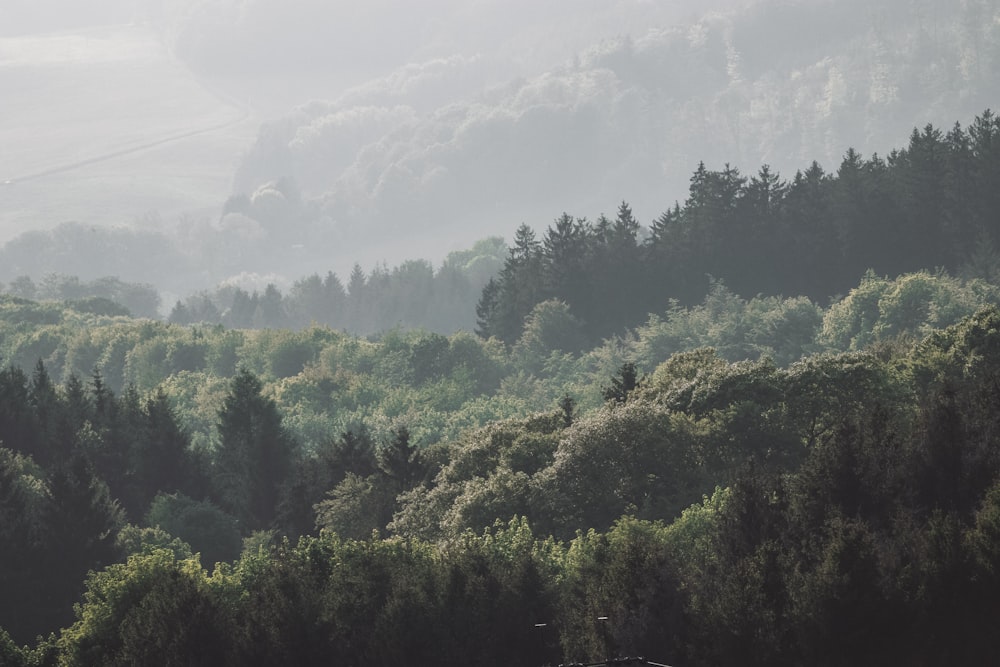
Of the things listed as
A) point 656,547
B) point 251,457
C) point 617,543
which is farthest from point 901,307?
point 656,547

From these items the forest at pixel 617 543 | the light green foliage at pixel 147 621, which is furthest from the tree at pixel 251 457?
the light green foliage at pixel 147 621

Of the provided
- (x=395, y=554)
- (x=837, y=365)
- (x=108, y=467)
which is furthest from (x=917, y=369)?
(x=108, y=467)

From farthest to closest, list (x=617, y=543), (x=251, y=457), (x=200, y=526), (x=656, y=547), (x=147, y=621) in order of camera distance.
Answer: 1. (x=251, y=457)
2. (x=200, y=526)
3. (x=617, y=543)
4. (x=147, y=621)
5. (x=656, y=547)

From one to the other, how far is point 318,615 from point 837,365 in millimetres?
36651

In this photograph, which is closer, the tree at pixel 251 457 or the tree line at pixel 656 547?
the tree line at pixel 656 547

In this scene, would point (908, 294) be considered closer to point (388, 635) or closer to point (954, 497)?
point (954, 497)

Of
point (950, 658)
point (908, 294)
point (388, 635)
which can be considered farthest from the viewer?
point (908, 294)

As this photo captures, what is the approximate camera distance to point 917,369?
106438 millimetres

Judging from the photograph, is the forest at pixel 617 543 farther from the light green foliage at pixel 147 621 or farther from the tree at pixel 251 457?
the tree at pixel 251 457

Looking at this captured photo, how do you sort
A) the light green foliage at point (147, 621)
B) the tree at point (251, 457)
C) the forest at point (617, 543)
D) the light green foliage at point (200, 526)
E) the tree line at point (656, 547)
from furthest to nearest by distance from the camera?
the tree at point (251, 457) → the light green foliage at point (200, 526) → the light green foliage at point (147, 621) → the forest at point (617, 543) → the tree line at point (656, 547)

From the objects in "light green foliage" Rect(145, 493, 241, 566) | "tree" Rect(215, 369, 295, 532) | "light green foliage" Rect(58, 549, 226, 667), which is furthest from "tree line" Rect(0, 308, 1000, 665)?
"tree" Rect(215, 369, 295, 532)

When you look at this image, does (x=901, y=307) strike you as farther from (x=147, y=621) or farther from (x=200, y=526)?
(x=147, y=621)

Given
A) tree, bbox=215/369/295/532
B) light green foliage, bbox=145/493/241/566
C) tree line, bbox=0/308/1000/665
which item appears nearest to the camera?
tree line, bbox=0/308/1000/665

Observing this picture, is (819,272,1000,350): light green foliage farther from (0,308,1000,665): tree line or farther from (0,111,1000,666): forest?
(0,308,1000,665): tree line
